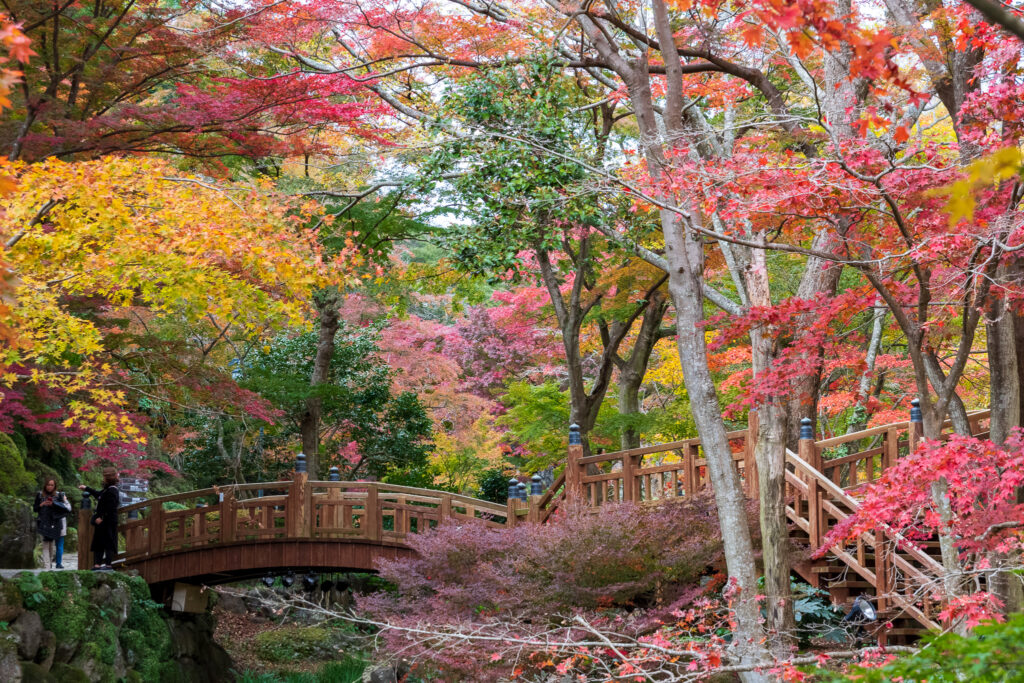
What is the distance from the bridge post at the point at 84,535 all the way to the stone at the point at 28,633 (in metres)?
3.01

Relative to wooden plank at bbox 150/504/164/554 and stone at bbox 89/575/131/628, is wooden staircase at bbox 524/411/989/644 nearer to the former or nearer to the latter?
stone at bbox 89/575/131/628

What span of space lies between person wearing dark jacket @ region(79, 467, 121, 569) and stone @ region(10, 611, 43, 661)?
2.34 meters

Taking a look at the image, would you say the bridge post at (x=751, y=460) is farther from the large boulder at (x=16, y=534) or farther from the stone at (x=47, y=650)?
the large boulder at (x=16, y=534)

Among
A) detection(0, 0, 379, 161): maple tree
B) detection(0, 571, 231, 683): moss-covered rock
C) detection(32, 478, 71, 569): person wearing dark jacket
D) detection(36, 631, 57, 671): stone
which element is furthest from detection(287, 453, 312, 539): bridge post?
detection(0, 0, 379, 161): maple tree

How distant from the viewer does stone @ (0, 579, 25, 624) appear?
953 cm

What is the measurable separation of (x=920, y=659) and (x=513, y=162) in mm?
7531

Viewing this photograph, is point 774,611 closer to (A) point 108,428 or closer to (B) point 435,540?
(B) point 435,540

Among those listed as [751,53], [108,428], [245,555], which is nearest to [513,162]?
[751,53]

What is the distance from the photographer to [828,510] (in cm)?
923

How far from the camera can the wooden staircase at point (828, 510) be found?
8273mm

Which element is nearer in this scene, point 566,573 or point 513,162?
point 566,573

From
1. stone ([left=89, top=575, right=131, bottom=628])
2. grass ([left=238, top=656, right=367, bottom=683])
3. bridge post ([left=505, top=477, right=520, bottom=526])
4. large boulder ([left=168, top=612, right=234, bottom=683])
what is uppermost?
bridge post ([left=505, top=477, right=520, bottom=526])

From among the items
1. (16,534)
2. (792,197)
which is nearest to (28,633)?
(16,534)

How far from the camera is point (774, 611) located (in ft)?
27.3
